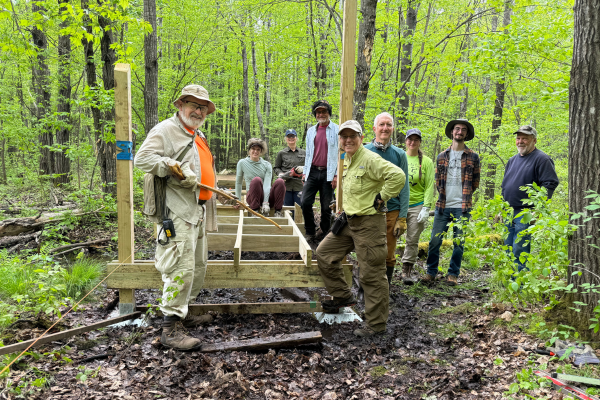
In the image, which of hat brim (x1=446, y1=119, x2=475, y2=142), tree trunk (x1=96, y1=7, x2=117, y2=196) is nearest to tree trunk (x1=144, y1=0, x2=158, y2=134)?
tree trunk (x1=96, y1=7, x2=117, y2=196)

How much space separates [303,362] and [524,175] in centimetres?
362

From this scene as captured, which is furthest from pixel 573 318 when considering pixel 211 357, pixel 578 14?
pixel 211 357

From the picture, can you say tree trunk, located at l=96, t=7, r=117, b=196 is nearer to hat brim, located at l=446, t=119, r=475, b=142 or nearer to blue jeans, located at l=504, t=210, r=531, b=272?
hat brim, located at l=446, t=119, r=475, b=142

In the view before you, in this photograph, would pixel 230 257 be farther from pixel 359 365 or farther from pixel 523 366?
pixel 523 366

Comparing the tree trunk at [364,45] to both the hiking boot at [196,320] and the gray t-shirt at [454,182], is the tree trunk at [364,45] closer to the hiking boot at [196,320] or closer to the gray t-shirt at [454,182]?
the gray t-shirt at [454,182]

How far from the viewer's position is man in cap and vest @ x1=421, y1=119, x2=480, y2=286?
481 cm

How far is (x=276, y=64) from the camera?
1423 cm

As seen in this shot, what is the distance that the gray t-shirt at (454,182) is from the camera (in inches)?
194

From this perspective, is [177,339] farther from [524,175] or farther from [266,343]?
[524,175]

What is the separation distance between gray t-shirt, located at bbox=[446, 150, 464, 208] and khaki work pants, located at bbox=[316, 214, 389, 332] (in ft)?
6.23

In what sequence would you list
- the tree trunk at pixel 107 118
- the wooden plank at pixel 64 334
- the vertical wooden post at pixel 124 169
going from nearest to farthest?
the wooden plank at pixel 64 334 → the vertical wooden post at pixel 124 169 → the tree trunk at pixel 107 118

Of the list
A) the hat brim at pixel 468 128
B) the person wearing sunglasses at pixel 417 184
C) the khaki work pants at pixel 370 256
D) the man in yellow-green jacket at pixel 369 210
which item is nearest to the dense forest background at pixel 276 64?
the hat brim at pixel 468 128

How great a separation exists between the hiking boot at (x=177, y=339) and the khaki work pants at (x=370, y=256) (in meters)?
1.58

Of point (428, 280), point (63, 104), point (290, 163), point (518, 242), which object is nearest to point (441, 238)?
point (428, 280)
